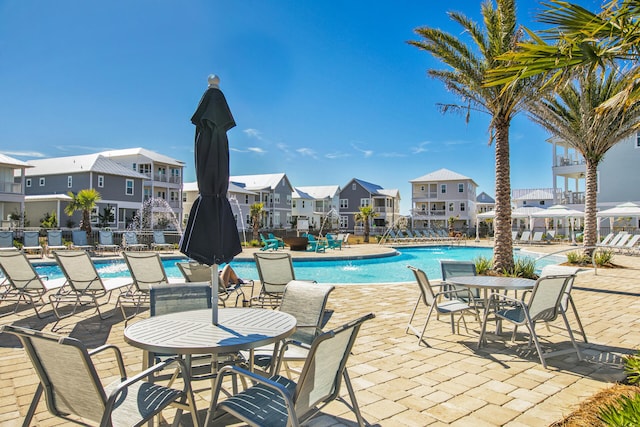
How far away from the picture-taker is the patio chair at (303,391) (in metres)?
2.19

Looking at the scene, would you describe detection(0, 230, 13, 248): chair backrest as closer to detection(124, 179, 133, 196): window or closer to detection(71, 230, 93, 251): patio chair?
detection(71, 230, 93, 251): patio chair

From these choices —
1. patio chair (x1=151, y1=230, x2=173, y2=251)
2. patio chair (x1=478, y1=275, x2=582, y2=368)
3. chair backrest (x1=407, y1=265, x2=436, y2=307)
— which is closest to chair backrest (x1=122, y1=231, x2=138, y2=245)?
patio chair (x1=151, y1=230, x2=173, y2=251)

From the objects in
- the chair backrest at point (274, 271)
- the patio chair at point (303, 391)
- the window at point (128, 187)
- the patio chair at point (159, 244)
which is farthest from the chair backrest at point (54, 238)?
the patio chair at point (303, 391)

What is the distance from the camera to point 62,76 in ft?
79.5

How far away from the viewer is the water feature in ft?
121

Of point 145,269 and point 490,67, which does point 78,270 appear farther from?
point 490,67

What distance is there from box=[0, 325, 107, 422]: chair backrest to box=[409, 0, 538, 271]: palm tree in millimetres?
10963

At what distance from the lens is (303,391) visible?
224cm

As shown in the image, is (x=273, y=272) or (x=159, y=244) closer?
(x=273, y=272)

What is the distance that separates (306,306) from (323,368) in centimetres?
158

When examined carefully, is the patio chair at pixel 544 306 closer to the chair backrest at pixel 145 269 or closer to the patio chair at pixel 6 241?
the chair backrest at pixel 145 269

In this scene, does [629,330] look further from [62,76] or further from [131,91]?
[131,91]

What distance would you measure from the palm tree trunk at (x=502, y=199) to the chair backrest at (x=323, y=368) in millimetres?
10022

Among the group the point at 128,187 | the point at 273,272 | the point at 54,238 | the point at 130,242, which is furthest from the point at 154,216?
the point at 273,272
